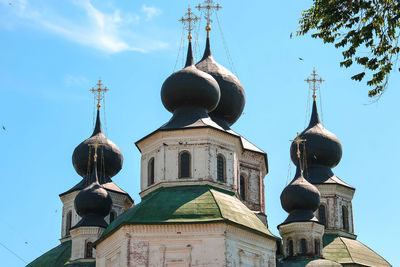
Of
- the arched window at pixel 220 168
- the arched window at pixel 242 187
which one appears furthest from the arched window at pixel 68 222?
the arched window at pixel 220 168

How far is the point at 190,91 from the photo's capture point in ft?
93.7

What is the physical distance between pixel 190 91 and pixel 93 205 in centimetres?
569

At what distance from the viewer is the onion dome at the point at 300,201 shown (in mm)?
30688

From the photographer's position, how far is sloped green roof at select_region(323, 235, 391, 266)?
31859 millimetres

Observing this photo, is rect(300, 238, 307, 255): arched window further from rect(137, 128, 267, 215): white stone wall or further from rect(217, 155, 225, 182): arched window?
rect(217, 155, 225, 182): arched window

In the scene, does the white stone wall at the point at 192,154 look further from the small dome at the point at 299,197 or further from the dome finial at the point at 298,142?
the dome finial at the point at 298,142

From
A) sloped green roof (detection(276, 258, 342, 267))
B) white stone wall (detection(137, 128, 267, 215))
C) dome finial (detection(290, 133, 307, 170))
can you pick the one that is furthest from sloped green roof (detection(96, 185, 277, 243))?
dome finial (detection(290, 133, 307, 170))

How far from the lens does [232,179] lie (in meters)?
27.9

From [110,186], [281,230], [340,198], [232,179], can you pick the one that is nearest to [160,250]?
[232,179]

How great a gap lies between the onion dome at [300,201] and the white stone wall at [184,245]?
19.1ft

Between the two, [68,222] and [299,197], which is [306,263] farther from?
[68,222]

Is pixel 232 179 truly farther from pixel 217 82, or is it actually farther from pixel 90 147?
pixel 90 147

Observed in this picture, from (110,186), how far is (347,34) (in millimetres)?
21575

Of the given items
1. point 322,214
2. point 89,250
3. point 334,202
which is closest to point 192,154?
point 89,250
